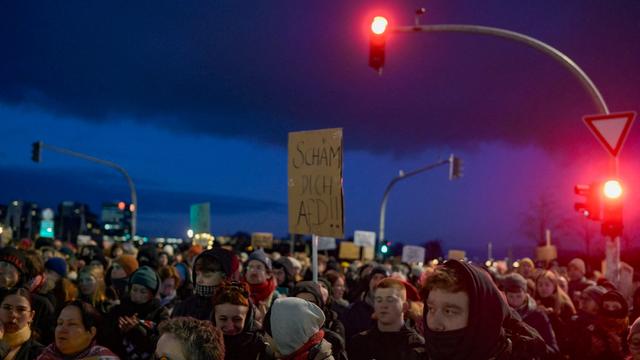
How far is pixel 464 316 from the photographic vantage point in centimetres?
294

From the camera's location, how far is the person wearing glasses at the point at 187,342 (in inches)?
132

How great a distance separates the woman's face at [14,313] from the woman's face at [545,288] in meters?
6.24

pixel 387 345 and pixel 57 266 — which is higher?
pixel 57 266

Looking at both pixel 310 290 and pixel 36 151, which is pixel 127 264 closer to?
pixel 310 290

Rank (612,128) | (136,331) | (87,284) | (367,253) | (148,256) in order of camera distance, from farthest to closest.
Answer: (367,253)
(148,256)
(612,128)
(87,284)
(136,331)

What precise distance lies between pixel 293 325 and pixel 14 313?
8.15 feet

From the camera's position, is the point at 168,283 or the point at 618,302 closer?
the point at 618,302

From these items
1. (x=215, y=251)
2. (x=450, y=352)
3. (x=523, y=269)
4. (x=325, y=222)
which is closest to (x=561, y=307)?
(x=523, y=269)

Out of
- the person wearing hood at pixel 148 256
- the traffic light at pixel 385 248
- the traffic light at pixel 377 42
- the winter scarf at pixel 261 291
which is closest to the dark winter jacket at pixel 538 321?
the winter scarf at pixel 261 291

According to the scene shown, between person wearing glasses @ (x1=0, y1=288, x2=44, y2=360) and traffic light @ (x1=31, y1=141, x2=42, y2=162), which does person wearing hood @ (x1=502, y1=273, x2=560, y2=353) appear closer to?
person wearing glasses @ (x1=0, y1=288, x2=44, y2=360)

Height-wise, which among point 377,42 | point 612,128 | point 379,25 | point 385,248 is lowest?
point 385,248

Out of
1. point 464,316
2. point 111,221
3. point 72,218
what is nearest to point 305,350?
point 464,316

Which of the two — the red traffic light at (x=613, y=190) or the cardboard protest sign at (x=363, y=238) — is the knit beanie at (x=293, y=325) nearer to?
the red traffic light at (x=613, y=190)

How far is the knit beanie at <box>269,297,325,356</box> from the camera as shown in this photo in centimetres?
405
